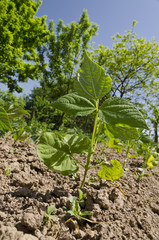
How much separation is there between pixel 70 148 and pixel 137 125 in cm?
39

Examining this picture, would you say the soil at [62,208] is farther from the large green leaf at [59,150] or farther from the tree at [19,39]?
the tree at [19,39]

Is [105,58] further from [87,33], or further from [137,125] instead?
[137,125]

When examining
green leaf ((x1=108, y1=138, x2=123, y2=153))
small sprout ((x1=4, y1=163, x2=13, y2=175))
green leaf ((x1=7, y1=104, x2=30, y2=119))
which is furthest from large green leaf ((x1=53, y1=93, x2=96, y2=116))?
green leaf ((x1=108, y1=138, x2=123, y2=153))

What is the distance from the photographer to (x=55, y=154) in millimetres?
825

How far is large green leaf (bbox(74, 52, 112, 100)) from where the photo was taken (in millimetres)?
807

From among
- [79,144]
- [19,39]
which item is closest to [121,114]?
[79,144]

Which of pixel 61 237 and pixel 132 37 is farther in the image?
pixel 132 37

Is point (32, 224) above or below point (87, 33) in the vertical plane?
below

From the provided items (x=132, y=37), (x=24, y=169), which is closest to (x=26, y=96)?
(x=132, y=37)

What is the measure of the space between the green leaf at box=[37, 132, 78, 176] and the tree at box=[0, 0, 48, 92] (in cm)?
1425

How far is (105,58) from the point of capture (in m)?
16.8

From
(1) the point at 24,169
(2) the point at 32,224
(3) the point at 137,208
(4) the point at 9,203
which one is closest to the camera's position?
(2) the point at 32,224

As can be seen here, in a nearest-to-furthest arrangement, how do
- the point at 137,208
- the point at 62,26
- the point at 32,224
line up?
1. the point at 32,224
2. the point at 137,208
3. the point at 62,26

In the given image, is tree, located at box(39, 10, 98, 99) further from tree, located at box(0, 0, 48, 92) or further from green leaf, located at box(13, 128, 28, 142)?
green leaf, located at box(13, 128, 28, 142)
